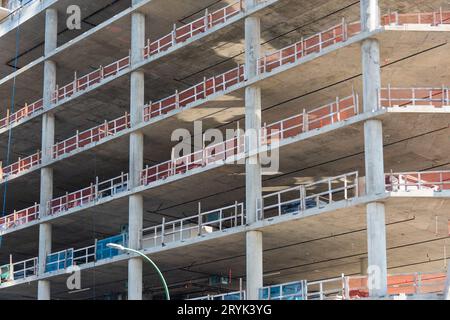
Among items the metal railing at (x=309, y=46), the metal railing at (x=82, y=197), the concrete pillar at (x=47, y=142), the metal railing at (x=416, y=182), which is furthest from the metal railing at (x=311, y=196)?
the concrete pillar at (x=47, y=142)

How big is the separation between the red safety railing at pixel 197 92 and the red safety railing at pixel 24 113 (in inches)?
384

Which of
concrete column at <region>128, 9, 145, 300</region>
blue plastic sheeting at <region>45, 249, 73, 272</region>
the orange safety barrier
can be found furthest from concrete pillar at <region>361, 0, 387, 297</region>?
blue plastic sheeting at <region>45, 249, 73, 272</region>

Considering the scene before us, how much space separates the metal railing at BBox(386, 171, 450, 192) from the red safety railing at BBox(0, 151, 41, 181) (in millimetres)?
25828

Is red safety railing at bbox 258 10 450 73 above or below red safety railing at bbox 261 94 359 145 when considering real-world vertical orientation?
above

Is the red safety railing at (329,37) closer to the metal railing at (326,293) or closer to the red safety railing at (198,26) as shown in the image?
the red safety railing at (198,26)

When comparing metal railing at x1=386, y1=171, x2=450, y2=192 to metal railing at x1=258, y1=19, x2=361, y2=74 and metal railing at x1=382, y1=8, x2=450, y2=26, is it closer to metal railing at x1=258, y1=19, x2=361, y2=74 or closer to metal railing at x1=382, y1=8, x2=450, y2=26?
metal railing at x1=382, y1=8, x2=450, y2=26

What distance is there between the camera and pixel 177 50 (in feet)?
164

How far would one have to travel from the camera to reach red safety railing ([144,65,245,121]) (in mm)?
47688

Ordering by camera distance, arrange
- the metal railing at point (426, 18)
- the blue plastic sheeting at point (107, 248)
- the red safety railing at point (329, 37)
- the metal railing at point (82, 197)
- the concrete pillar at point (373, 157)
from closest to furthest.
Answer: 1. the concrete pillar at point (373, 157)
2. the metal railing at point (426, 18)
3. the red safety railing at point (329, 37)
4. the blue plastic sheeting at point (107, 248)
5. the metal railing at point (82, 197)

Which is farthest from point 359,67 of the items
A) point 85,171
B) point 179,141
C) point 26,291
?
point 26,291

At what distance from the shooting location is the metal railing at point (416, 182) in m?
39.2

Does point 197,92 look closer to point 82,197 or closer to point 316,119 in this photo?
point 82,197

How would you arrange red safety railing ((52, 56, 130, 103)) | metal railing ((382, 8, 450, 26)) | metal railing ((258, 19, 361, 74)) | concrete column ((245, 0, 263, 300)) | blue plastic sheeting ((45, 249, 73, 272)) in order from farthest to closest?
red safety railing ((52, 56, 130, 103))
blue plastic sheeting ((45, 249, 73, 272))
concrete column ((245, 0, 263, 300))
metal railing ((258, 19, 361, 74))
metal railing ((382, 8, 450, 26))

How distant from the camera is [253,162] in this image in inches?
1757
